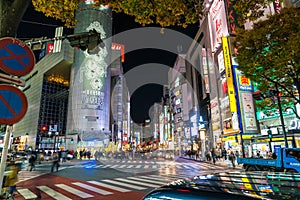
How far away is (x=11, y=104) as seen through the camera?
10.3 ft

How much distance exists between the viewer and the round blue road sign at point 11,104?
3021 mm

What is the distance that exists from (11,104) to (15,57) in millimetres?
899

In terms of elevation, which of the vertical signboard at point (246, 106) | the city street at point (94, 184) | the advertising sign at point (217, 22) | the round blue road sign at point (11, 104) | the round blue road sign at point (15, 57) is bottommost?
the city street at point (94, 184)

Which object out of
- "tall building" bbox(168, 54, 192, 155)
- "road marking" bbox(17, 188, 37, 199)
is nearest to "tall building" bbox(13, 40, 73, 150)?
"tall building" bbox(168, 54, 192, 155)

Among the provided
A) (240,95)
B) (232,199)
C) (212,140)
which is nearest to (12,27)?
(232,199)

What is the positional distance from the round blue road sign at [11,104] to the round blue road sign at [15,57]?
14.7 inches

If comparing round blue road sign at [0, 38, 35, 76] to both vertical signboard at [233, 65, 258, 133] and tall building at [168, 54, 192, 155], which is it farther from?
tall building at [168, 54, 192, 155]

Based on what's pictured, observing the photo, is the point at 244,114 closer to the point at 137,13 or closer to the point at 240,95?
the point at 240,95

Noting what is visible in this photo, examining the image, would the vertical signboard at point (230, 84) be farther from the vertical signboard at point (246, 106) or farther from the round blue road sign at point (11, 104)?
the round blue road sign at point (11, 104)

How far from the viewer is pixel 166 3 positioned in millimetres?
6223

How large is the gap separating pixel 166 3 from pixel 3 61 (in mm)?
4787

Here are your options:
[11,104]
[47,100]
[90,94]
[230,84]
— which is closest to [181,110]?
[90,94]

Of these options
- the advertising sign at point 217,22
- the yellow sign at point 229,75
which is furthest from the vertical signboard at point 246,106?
the advertising sign at point 217,22

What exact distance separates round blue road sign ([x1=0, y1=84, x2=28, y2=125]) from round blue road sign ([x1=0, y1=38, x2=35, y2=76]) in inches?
14.7
